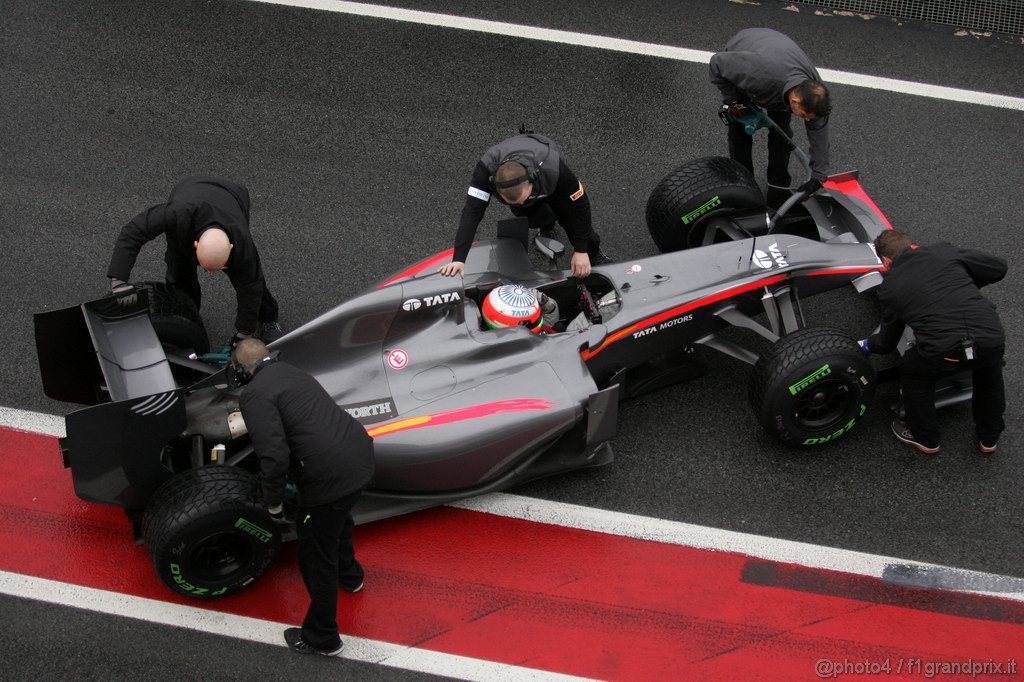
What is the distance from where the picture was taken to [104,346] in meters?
5.44

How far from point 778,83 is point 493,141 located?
2496mm

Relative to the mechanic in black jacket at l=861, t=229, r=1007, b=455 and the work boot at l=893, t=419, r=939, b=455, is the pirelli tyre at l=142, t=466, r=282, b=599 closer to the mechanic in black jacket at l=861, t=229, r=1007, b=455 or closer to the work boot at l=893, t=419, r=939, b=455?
the mechanic in black jacket at l=861, t=229, r=1007, b=455

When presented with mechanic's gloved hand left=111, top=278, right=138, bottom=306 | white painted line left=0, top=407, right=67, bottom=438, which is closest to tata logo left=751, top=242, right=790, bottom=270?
mechanic's gloved hand left=111, top=278, right=138, bottom=306

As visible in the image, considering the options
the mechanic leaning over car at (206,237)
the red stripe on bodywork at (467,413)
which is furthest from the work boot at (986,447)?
the mechanic leaning over car at (206,237)

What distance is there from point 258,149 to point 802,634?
17.9 ft

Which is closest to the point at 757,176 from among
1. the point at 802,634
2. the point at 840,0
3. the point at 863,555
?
the point at 840,0

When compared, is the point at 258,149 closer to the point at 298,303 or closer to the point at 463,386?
the point at 298,303

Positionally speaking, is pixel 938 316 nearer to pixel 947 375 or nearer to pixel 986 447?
pixel 947 375

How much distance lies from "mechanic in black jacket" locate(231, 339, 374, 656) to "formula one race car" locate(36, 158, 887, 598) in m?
0.44

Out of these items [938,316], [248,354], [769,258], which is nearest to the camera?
[248,354]

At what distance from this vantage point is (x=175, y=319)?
6.08 meters

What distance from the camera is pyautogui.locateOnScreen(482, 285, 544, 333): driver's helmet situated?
5.96 m

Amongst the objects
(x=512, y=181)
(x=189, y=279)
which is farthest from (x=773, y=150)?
(x=189, y=279)

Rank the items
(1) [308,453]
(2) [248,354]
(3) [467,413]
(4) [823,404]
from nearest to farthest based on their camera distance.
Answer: (1) [308,453]
(2) [248,354]
(3) [467,413]
(4) [823,404]
